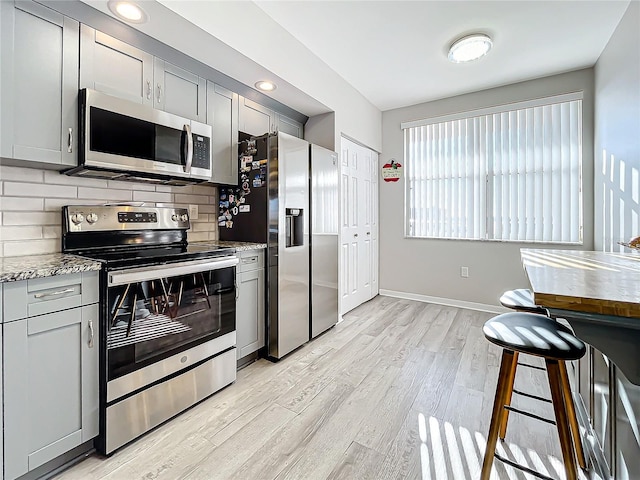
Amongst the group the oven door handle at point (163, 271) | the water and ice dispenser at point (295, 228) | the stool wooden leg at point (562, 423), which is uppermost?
the water and ice dispenser at point (295, 228)

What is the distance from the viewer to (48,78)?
5.27ft

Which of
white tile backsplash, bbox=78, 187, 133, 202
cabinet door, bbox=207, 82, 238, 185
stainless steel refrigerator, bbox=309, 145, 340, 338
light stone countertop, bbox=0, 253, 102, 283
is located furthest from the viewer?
stainless steel refrigerator, bbox=309, 145, 340, 338

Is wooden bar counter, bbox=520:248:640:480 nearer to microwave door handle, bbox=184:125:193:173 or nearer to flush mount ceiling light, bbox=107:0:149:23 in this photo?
microwave door handle, bbox=184:125:193:173

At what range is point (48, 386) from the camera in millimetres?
1336

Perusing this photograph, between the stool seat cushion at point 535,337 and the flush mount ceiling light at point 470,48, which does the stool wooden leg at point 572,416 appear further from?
the flush mount ceiling light at point 470,48

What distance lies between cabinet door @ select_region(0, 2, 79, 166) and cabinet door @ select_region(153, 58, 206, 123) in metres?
0.47

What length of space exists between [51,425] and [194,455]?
2.07 ft

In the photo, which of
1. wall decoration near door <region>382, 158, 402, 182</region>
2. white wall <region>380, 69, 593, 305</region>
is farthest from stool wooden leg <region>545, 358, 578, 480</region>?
wall decoration near door <region>382, 158, 402, 182</region>

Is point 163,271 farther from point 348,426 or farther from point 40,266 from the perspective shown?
point 348,426

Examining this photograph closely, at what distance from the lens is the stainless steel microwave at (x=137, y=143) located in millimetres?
1712

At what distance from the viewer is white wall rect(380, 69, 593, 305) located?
3269 millimetres

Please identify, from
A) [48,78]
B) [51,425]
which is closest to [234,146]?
[48,78]

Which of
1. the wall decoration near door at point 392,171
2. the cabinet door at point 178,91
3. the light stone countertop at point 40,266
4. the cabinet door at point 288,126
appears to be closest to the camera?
the light stone countertop at point 40,266

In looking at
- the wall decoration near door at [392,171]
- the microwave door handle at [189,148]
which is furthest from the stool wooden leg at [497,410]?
the wall decoration near door at [392,171]
